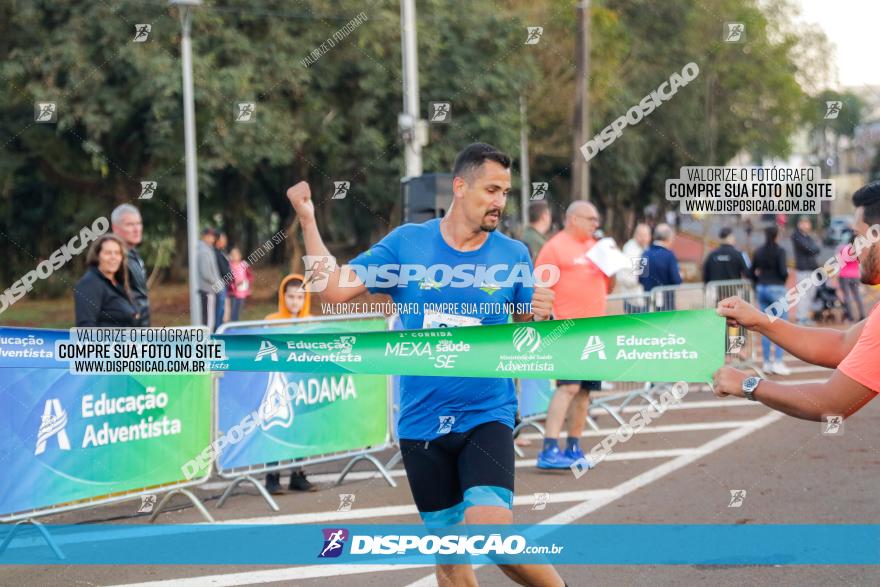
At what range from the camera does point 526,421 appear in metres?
11.2

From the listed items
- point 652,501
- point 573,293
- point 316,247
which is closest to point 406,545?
point 652,501

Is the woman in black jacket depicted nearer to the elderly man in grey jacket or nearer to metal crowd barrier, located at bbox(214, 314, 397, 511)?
metal crowd barrier, located at bbox(214, 314, 397, 511)

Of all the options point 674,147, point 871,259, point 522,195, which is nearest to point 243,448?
point 871,259

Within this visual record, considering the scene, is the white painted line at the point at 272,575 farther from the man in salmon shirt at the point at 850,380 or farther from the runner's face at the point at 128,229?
the runner's face at the point at 128,229

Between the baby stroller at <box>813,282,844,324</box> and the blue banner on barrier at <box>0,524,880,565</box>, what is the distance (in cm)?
1538

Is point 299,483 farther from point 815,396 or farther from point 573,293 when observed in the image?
point 815,396

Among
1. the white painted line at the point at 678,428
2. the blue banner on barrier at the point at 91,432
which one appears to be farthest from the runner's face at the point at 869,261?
the white painted line at the point at 678,428

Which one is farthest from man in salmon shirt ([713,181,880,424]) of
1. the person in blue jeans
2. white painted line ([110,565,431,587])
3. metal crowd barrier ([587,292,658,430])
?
the person in blue jeans

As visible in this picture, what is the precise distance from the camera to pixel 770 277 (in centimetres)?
1598

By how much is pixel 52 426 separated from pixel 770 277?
1115cm

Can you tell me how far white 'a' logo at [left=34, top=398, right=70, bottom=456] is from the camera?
24.1ft

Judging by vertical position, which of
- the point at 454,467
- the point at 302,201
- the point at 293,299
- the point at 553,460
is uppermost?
the point at 302,201

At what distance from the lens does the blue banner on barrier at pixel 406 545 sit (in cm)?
678

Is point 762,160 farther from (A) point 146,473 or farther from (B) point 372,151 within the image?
(A) point 146,473
